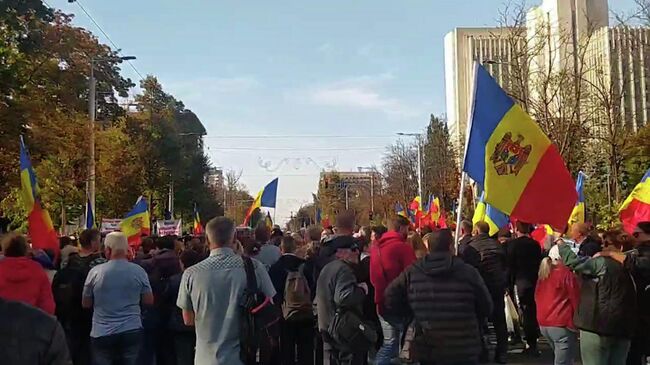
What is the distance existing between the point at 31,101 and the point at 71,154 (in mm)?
6827

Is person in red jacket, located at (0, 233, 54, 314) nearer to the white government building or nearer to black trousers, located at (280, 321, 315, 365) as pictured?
black trousers, located at (280, 321, 315, 365)

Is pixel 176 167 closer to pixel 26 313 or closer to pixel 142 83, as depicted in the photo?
pixel 142 83

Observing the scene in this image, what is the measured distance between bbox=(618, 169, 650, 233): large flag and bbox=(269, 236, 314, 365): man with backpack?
5740 millimetres

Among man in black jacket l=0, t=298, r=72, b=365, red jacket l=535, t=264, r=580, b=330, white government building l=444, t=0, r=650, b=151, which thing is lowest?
red jacket l=535, t=264, r=580, b=330

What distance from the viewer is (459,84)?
86938 millimetres

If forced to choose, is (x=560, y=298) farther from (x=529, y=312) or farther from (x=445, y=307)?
(x=529, y=312)

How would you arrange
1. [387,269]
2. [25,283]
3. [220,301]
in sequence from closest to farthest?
[220,301]
[25,283]
[387,269]

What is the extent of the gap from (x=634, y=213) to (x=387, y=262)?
5630 millimetres

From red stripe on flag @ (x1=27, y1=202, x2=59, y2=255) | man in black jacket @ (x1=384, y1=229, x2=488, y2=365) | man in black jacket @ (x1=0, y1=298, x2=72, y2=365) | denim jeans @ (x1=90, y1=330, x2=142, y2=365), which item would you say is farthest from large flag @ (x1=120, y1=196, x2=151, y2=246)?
man in black jacket @ (x1=0, y1=298, x2=72, y2=365)

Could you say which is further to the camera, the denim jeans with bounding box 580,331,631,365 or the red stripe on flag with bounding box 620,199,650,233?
the red stripe on flag with bounding box 620,199,650,233

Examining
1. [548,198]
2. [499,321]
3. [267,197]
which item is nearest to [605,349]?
[548,198]

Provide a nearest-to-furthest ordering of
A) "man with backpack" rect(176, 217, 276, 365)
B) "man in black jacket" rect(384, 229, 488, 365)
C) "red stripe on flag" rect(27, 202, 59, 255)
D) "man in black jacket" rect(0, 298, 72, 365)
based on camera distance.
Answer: "man in black jacket" rect(0, 298, 72, 365) → "man with backpack" rect(176, 217, 276, 365) → "man in black jacket" rect(384, 229, 488, 365) → "red stripe on flag" rect(27, 202, 59, 255)

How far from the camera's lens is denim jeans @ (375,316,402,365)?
8508mm

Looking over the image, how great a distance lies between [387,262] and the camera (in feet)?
28.0
